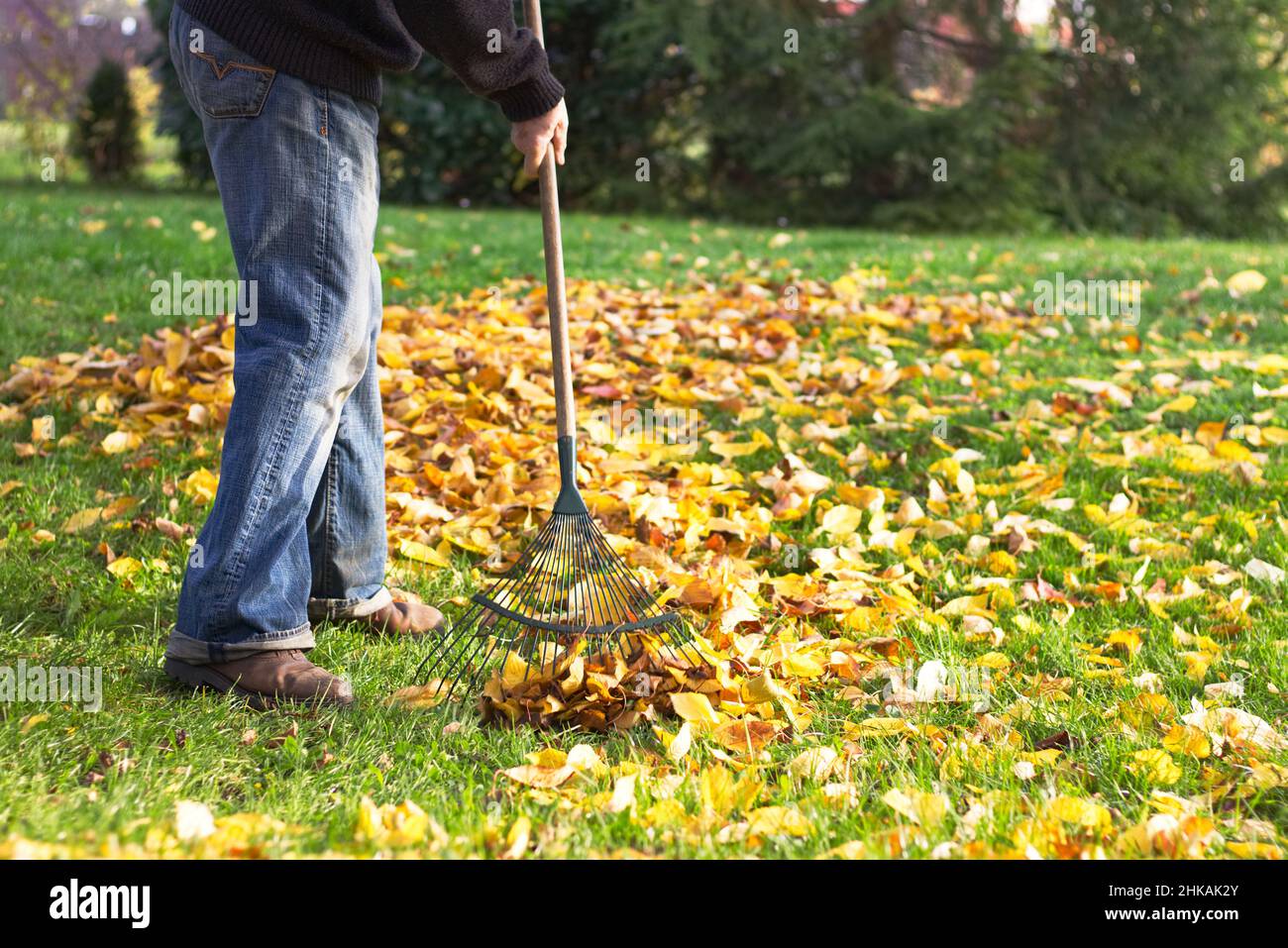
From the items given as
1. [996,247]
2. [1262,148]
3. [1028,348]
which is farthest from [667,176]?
[1028,348]

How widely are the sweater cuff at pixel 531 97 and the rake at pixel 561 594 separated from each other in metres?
0.12

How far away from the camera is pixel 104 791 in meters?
1.83

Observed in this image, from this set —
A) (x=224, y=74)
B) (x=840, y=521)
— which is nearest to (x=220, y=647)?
(x=224, y=74)

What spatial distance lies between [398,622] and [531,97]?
118cm

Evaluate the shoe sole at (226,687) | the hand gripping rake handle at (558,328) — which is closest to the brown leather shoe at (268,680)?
the shoe sole at (226,687)

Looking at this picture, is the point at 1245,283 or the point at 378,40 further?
the point at 1245,283

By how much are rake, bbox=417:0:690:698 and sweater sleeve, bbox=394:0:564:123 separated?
0.12m

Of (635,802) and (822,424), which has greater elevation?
(822,424)

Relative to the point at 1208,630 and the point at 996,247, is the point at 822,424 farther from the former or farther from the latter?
the point at 996,247

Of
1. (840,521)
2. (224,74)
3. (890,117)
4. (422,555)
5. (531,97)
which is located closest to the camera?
(224,74)

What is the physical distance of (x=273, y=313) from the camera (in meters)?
2.14

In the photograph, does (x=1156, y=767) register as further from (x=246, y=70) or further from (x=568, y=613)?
(x=246, y=70)

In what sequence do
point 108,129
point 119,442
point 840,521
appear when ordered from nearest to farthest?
point 840,521, point 119,442, point 108,129

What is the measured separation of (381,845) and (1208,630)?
197cm
